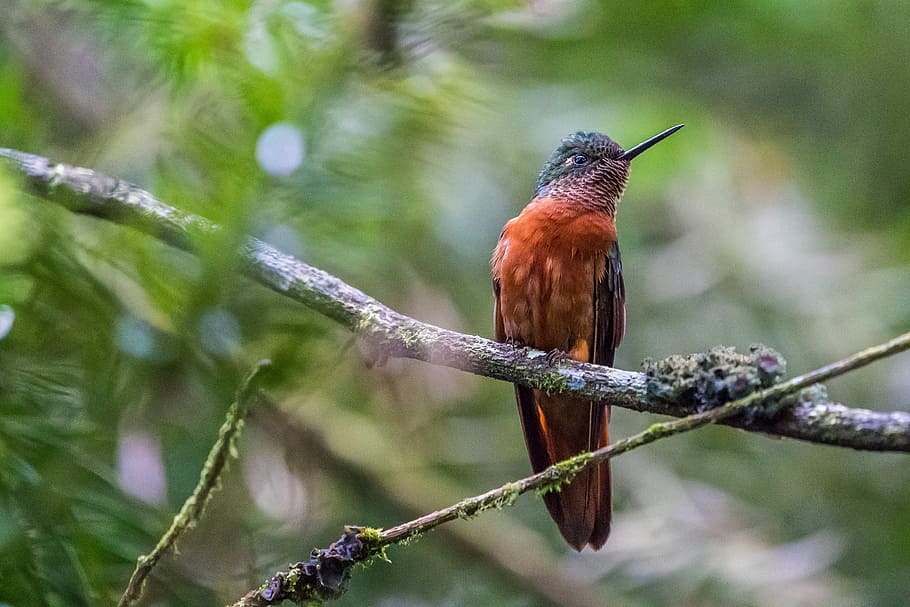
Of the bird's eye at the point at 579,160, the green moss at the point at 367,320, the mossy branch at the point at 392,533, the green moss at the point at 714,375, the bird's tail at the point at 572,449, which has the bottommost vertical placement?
the mossy branch at the point at 392,533

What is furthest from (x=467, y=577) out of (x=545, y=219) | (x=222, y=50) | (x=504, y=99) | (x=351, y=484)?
(x=222, y=50)

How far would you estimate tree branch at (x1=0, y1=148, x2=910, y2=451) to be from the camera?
7.03 ft

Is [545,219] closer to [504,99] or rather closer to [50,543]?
[504,99]

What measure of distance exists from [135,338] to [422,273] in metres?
2.67

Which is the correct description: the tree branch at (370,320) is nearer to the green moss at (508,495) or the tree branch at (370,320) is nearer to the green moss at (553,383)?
the green moss at (553,383)

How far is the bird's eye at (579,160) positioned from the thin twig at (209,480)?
109 inches

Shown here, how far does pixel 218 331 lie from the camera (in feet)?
7.13

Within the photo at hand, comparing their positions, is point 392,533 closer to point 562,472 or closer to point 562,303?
point 562,472

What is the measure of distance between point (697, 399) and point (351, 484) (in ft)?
8.74

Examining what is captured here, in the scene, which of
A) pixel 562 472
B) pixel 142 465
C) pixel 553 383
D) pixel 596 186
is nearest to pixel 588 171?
pixel 596 186

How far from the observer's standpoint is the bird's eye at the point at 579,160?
14.9 feet

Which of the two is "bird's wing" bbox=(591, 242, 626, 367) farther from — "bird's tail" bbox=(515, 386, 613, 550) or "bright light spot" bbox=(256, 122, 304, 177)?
"bright light spot" bbox=(256, 122, 304, 177)

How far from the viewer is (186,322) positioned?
6.97 ft

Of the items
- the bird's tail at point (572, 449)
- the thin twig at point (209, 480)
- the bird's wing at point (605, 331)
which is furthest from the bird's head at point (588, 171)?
the thin twig at point (209, 480)
